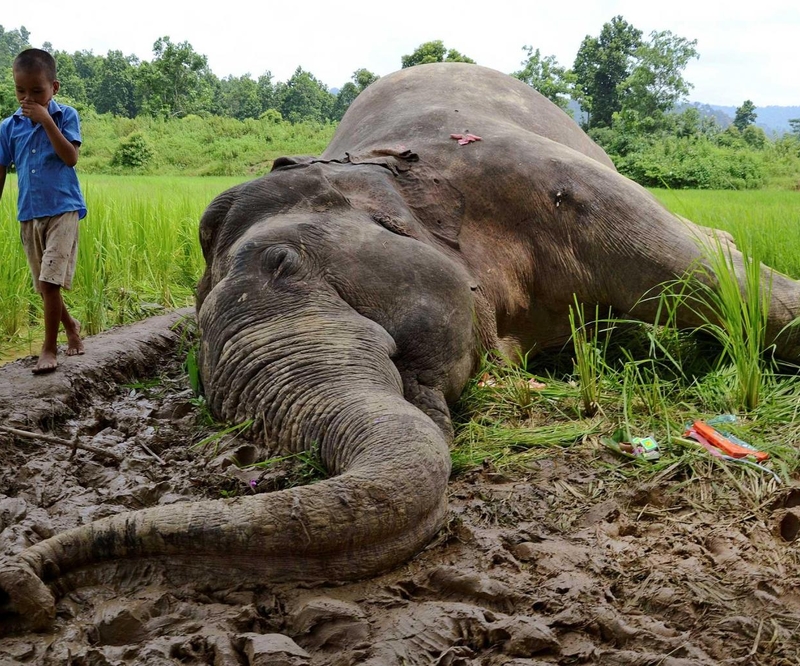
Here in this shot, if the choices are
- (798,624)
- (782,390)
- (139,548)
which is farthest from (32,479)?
(782,390)

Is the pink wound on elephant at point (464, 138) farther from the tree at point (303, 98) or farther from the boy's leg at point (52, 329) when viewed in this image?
the tree at point (303, 98)

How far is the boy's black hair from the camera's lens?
326 cm

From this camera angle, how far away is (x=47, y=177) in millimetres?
3434

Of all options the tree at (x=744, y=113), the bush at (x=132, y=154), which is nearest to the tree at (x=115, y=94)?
the bush at (x=132, y=154)

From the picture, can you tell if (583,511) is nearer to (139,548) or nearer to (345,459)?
(345,459)

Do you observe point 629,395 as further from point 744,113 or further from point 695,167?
point 744,113

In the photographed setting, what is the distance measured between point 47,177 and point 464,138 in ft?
5.48

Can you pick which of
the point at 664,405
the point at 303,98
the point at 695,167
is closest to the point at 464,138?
the point at 664,405

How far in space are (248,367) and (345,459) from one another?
0.49 meters

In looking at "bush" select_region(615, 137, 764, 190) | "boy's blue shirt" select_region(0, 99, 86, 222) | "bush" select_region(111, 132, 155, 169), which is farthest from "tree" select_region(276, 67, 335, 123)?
"boy's blue shirt" select_region(0, 99, 86, 222)

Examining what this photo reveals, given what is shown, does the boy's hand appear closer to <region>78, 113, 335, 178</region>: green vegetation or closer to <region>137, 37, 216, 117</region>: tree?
<region>78, 113, 335, 178</region>: green vegetation

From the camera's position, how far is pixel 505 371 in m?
3.11

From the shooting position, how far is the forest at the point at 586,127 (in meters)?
17.2

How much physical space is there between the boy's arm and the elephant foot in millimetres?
2251
